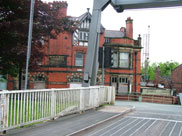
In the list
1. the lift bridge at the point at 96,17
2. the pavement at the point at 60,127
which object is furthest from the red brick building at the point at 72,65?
the pavement at the point at 60,127

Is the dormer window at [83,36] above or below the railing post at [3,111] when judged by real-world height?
above

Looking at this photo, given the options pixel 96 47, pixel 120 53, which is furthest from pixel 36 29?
pixel 120 53

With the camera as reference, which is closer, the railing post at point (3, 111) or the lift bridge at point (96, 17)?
the railing post at point (3, 111)

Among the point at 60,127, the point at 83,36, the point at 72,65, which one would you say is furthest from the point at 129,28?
the point at 60,127

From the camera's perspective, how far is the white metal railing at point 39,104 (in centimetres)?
634

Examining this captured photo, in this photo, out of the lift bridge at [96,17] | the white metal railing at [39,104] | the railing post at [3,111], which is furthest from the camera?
the lift bridge at [96,17]

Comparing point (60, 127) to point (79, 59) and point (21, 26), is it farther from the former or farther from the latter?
point (79, 59)

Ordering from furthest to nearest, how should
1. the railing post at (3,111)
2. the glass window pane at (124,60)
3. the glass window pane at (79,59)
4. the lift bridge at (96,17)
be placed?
the glass window pane at (124,60) < the glass window pane at (79,59) < the lift bridge at (96,17) < the railing post at (3,111)

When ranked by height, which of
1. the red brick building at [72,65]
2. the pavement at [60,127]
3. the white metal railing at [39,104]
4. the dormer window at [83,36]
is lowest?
the pavement at [60,127]

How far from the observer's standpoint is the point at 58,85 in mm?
31406

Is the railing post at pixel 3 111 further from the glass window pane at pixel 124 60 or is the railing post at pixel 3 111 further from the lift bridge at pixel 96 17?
the glass window pane at pixel 124 60

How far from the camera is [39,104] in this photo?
7.92 meters

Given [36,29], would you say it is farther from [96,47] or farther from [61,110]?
[61,110]

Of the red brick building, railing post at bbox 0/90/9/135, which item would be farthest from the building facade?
railing post at bbox 0/90/9/135
